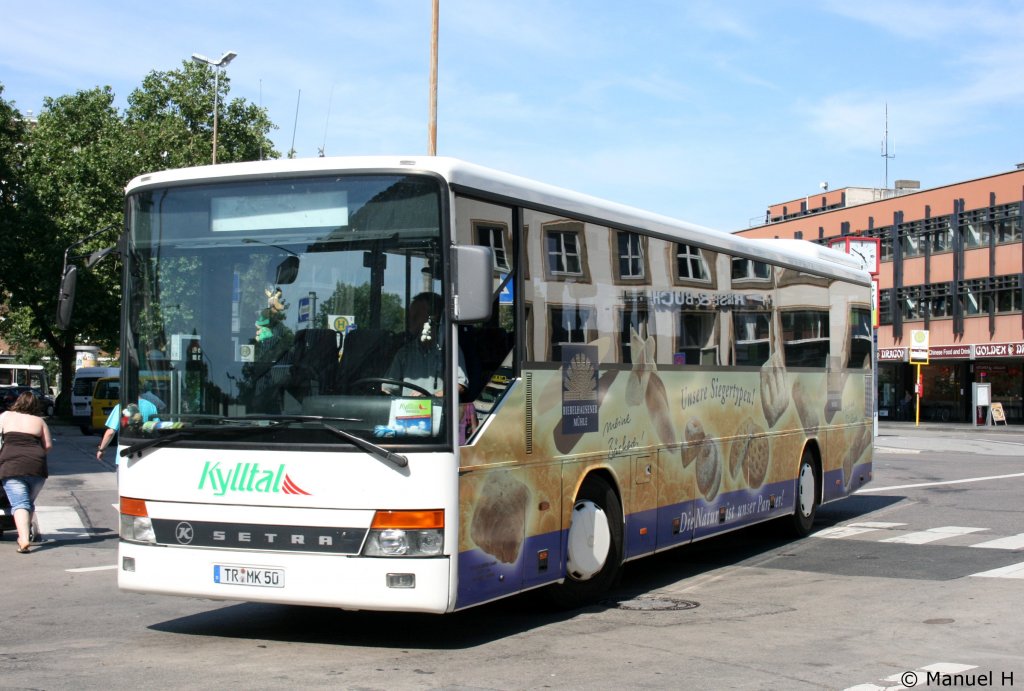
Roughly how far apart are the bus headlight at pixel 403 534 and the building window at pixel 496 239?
1.78 meters

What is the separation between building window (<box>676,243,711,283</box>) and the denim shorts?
705 centimetres

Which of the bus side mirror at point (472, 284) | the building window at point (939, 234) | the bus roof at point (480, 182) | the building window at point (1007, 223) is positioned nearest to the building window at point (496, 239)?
the bus roof at point (480, 182)

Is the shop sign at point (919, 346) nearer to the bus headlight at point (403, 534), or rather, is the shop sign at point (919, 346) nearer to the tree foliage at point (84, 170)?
the tree foliage at point (84, 170)

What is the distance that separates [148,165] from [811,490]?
49.1 metres

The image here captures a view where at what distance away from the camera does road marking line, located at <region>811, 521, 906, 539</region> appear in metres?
14.3

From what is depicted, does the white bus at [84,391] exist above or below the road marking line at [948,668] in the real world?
above

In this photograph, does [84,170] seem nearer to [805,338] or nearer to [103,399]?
[103,399]

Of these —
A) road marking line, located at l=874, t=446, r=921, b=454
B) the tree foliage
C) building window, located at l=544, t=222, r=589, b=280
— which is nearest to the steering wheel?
building window, located at l=544, t=222, r=589, b=280

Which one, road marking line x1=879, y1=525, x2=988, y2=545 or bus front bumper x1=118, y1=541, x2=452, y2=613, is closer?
bus front bumper x1=118, y1=541, x2=452, y2=613

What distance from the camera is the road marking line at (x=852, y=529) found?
14.3m

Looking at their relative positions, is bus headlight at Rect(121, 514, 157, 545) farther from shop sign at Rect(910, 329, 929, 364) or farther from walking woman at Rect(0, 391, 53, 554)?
shop sign at Rect(910, 329, 929, 364)

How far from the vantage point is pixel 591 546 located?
9125 mm

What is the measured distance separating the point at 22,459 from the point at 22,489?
32 centimetres

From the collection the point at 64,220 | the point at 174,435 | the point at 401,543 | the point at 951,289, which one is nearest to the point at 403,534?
the point at 401,543
